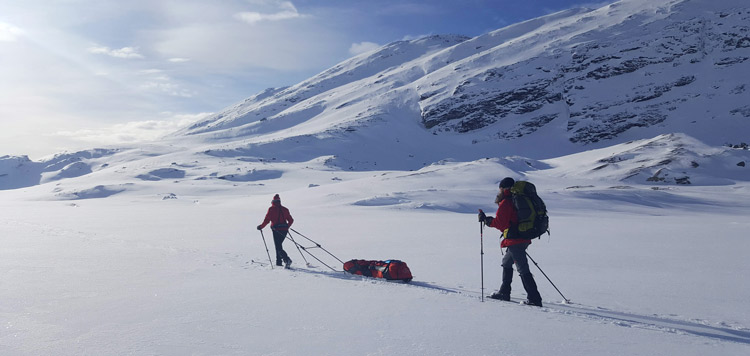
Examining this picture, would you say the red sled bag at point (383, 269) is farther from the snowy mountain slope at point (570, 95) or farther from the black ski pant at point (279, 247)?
the snowy mountain slope at point (570, 95)

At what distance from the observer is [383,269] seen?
28.8ft

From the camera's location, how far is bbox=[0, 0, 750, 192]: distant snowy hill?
76500 millimetres

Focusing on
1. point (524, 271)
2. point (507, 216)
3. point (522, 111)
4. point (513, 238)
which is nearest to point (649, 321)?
point (524, 271)

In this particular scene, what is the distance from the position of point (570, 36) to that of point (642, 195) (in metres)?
98.9

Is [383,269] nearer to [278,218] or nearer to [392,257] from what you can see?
[392,257]

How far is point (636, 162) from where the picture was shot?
40.8m

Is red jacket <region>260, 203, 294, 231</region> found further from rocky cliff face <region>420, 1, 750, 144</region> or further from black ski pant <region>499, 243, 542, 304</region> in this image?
rocky cliff face <region>420, 1, 750, 144</region>

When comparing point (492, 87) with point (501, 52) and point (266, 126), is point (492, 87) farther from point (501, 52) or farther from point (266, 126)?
point (266, 126)

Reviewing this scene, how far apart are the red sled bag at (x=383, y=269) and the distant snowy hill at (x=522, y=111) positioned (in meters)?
46.7

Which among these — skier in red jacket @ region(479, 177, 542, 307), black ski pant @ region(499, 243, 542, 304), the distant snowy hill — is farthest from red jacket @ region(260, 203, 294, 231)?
the distant snowy hill

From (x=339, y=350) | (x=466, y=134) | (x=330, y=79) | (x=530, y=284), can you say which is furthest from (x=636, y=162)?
(x=330, y=79)

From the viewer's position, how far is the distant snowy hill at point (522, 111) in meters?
76.5

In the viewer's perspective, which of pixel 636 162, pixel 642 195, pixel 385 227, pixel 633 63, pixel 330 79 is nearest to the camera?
pixel 385 227

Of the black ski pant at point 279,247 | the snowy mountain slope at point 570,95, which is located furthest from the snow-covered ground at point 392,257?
the snowy mountain slope at point 570,95
